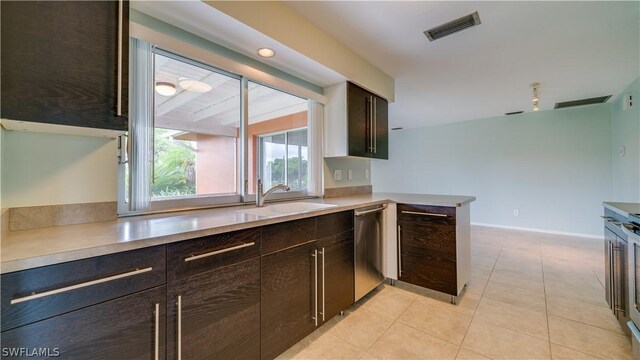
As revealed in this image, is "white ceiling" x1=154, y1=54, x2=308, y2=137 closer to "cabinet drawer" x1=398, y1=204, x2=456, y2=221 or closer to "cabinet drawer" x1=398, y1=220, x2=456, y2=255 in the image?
"cabinet drawer" x1=398, y1=204, x2=456, y2=221

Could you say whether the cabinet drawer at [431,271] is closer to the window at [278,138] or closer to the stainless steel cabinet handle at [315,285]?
the stainless steel cabinet handle at [315,285]

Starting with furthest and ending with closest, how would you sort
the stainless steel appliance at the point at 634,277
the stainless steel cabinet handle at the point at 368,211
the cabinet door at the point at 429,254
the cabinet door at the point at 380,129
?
the cabinet door at the point at 380,129 → the cabinet door at the point at 429,254 → the stainless steel cabinet handle at the point at 368,211 → the stainless steel appliance at the point at 634,277

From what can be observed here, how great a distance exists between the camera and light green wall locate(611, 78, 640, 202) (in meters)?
3.16

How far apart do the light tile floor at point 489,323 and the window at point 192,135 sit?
1.28 metres

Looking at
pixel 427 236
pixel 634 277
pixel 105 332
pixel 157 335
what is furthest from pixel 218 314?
pixel 634 277

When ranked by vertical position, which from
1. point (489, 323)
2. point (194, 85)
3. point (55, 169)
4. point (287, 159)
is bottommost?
point (489, 323)

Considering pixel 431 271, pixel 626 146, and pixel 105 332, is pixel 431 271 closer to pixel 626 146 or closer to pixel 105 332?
pixel 105 332

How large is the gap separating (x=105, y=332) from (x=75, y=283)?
0.70 feet

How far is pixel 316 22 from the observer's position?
197cm

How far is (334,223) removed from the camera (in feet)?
6.07

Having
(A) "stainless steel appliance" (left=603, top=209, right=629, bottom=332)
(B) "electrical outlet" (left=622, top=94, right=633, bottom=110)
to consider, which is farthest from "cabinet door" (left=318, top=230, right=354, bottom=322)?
(B) "electrical outlet" (left=622, top=94, right=633, bottom=110)

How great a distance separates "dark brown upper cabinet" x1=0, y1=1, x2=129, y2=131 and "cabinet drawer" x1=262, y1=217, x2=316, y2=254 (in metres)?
0.85

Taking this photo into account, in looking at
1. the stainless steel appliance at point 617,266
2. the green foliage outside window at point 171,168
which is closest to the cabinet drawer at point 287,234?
the green foliage outside window at point 171,168

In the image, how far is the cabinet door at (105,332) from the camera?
75cm
